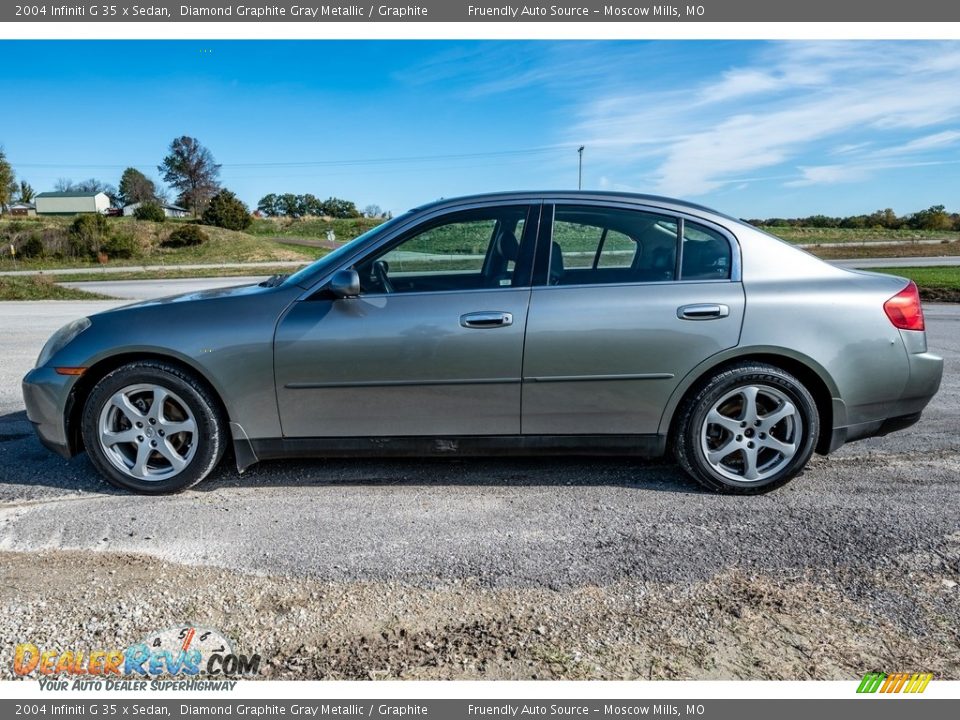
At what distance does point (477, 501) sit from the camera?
3703 millimetres

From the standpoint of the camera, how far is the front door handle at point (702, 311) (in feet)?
12.1

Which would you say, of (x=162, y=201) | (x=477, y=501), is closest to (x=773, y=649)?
(x=477, y=501)

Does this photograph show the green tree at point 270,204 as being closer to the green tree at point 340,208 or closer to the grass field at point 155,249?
the green tree at point 340,208

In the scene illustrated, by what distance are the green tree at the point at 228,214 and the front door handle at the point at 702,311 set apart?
54278 millimetres

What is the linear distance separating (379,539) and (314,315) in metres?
1.27

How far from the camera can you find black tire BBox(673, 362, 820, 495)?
12.3ft

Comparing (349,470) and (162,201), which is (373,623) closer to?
(349,470)

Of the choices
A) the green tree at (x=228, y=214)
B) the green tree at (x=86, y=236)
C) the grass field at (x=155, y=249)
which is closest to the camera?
the grass field at (x=155, y=249)

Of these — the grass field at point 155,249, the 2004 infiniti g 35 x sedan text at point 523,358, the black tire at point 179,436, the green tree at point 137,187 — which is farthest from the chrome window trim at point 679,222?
the green tree at point 137,187

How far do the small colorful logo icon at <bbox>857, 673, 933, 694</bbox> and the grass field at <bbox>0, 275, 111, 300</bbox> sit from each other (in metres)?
17.2

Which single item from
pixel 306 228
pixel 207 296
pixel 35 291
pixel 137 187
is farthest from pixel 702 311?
pixel 137 187

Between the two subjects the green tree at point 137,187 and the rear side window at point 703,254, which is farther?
the green tree at point 137,187

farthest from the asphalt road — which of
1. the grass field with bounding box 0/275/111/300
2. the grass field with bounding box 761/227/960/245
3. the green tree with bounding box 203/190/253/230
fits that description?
the green tree with bounding box 203/190/253/230
